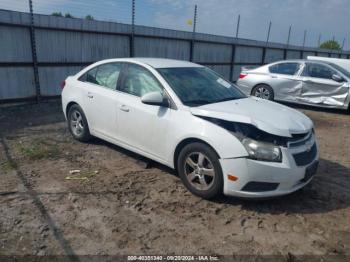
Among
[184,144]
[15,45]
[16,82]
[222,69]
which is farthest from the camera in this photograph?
[222,69]

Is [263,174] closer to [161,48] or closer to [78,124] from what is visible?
[78,124]

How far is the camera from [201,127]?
3.80 metres

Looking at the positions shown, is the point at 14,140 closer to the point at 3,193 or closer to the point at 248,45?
the point at 3,193

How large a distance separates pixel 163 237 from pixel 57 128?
4.51m

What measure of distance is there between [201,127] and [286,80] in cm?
744

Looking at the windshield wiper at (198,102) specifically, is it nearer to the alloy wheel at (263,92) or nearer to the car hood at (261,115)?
the car hood at (261,115)

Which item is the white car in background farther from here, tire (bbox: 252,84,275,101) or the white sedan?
the white sedan

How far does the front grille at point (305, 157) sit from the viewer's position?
367cm

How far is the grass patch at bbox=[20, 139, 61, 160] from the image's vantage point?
17.2ft

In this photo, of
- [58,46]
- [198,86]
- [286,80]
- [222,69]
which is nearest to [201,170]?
[198,86]

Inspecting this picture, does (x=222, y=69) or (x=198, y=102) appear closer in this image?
(x=198, y=102)

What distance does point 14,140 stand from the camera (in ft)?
19.6

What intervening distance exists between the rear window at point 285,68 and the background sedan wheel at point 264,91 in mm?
580

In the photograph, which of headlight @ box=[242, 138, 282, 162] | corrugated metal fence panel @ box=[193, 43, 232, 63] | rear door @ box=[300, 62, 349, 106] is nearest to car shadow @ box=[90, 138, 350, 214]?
headlight @ box=[242, 138, 282, 162]
